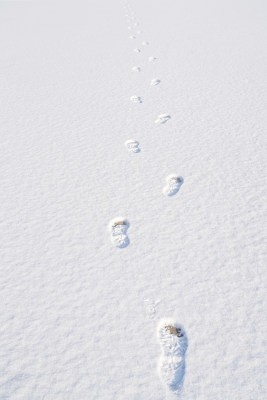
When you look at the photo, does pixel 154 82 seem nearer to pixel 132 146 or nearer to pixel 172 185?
pixel 132 146

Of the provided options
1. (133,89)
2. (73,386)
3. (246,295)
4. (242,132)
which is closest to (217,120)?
(242,132)

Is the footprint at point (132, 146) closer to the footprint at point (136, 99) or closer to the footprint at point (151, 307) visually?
the footprint at point (136, 99)

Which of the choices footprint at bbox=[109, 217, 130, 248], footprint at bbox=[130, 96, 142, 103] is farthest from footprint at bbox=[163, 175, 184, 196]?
footprint at bbox=[130, 96, 142, 103]

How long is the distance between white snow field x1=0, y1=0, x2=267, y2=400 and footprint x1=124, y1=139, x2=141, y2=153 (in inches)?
0.6

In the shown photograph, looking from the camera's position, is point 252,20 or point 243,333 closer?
point 243,333

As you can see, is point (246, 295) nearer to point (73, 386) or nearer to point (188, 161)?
point (73, 386)

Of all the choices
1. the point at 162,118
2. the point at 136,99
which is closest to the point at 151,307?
the point at 162,118

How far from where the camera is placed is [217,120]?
221 centimetres

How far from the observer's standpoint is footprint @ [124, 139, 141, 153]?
1.97 meters

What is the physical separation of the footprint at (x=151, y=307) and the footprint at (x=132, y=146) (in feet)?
3.63

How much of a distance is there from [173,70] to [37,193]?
228 cm

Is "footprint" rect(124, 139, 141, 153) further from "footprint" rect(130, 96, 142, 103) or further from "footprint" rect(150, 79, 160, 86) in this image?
"footprint" rect(150, 79, 160, 86)

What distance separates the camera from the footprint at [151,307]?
1085 mm

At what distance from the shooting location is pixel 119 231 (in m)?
1.41
